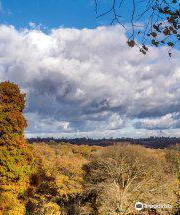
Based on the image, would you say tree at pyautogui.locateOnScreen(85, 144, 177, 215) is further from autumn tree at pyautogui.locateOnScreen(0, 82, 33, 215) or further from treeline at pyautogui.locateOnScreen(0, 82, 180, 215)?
autumn tree at pyautogui.locateOnScreen(0, 82, 33, 215)

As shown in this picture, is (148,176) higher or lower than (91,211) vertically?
higher

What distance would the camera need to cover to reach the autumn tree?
2874 centimetres

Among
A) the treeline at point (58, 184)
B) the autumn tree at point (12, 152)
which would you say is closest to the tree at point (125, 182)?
the treeline at point (58, 184)

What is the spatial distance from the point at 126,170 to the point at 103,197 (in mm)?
7876

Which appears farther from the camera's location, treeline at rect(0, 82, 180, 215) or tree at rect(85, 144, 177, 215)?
tree at rect(85, 144, 177, 215)

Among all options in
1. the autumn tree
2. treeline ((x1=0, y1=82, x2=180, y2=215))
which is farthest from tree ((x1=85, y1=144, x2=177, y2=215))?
the autumn tree

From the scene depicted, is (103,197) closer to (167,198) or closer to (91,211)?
(91,211)

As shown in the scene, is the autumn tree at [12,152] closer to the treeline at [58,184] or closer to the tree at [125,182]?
the treeline at [58,184]

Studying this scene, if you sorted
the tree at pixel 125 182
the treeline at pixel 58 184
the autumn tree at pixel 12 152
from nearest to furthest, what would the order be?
1. the autumn tree at pixel 12 152
2. the treeline at pixel 58 184
3. the tree at pixel 125 182

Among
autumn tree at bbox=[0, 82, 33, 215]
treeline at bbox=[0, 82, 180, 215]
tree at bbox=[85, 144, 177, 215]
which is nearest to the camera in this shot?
autumn tree at bbox=[0, 82, 33, 215]

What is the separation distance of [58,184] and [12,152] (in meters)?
6.58

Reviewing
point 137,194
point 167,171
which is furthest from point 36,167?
point 167,171

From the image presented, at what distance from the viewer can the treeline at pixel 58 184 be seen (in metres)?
30.6

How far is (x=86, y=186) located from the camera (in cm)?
3978
